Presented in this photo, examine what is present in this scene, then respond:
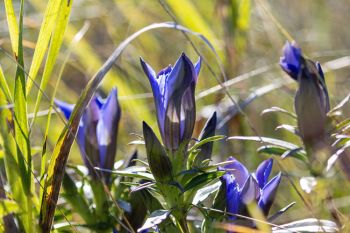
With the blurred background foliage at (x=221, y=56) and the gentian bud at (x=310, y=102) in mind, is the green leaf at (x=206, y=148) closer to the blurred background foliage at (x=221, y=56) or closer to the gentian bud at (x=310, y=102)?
the gentian bud at (x=310, y=102)

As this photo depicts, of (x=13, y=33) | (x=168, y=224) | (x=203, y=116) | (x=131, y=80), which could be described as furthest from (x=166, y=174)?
(x=131, y=80)

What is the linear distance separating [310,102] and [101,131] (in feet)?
1.14

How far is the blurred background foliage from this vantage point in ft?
5.65

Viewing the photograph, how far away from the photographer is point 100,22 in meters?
2.64

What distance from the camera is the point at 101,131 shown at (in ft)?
3.72

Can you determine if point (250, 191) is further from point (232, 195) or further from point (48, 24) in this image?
point (48, 24)

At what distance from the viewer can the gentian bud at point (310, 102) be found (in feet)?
3.24

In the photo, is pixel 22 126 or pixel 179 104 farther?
pixel 22 126

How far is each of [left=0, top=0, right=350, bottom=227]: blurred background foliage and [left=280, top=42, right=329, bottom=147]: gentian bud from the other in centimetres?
42

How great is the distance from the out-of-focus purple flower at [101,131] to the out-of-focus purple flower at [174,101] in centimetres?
23

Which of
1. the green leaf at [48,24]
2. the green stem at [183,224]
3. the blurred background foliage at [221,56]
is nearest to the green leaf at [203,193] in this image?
the green stem at [183,224]

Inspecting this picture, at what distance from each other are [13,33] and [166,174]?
35 centimetres

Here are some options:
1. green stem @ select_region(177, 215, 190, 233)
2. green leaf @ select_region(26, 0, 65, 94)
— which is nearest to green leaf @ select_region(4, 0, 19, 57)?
green leaf @ select_region(26, 0, 65, 94)

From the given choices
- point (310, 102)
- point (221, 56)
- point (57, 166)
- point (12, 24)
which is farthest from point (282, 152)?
point (221, 56)
